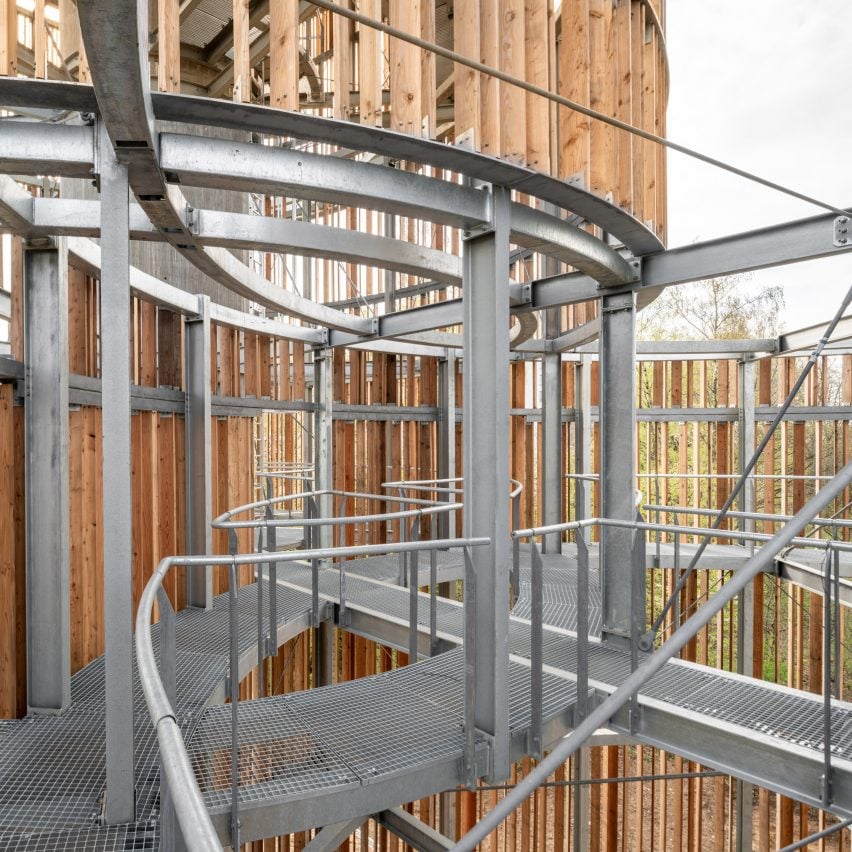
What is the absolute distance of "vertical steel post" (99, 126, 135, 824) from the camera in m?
2.76

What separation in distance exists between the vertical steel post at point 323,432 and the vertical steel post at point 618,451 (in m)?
3.87

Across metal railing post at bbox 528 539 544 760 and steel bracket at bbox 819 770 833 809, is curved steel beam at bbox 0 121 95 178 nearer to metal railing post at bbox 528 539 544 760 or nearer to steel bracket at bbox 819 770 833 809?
metal railing post at bbox 528 539 544 760

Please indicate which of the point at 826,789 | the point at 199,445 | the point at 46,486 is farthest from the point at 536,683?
the point at 199,445

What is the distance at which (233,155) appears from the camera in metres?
2.79

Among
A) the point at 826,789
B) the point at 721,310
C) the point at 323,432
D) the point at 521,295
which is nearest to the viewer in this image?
the point at 826,789

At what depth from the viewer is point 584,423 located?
9148 mm

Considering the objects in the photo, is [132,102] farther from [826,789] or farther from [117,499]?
[826,789]

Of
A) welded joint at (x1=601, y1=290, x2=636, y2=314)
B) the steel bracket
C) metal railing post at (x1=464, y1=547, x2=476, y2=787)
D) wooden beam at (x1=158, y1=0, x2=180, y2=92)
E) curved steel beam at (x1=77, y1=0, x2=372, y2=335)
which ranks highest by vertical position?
wooden beam at (x1=158, y1=0, x2=180, y2=92)

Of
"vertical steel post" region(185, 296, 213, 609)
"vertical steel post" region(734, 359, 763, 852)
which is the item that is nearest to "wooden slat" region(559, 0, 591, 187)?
"vertical steel post" region(185, 296, 213, 609)

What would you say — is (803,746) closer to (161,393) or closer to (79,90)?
(79,90)

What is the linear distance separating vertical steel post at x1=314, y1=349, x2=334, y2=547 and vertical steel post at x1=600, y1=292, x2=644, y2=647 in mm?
3867

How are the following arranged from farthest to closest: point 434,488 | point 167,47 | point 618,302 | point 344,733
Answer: point 434,488, point 618,302, point 344,733, point 167,47

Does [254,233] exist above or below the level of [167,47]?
below

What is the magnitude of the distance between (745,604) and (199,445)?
5.91 m
